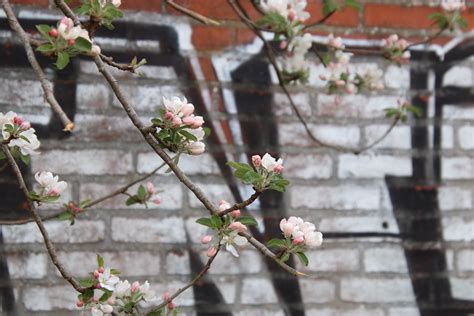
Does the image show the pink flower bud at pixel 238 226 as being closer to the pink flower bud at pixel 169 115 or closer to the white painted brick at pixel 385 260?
the pink flower bud at pixel 169 115


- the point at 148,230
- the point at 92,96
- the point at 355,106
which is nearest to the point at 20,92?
the point at 92,96

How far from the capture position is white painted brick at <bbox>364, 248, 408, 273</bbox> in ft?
7.68

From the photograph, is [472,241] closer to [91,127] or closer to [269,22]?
[269,22]

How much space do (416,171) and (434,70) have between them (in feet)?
1.05

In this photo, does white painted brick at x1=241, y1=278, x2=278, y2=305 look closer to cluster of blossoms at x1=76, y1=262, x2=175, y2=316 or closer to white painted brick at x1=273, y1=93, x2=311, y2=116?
white painted brick at x1=273, y1=93, x2=311, y2=116

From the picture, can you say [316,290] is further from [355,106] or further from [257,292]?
[355,106]

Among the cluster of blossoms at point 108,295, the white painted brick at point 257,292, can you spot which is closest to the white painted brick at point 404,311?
the white painted brick at point 257,292

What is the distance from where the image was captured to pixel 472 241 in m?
2.39

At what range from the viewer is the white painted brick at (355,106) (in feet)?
7.56

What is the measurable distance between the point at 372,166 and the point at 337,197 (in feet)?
0.48

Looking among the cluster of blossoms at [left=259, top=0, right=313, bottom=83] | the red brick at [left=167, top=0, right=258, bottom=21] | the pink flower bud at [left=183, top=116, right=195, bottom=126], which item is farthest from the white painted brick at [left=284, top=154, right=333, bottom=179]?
the pink flower bud at [left=183, top=116, right=195, bottom=126]

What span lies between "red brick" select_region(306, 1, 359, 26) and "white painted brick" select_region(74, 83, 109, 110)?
0.65 metres

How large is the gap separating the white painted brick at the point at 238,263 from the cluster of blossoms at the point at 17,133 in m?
0.88

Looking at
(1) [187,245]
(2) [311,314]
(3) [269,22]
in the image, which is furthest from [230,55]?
(2) [311,314]
